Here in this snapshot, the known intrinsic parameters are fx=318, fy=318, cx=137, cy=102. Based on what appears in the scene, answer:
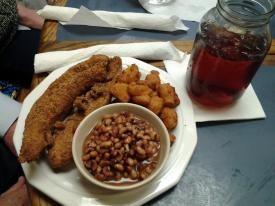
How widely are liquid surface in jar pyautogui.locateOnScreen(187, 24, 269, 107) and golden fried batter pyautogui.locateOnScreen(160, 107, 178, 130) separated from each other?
79mm

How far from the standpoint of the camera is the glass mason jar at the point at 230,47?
0.50 meters

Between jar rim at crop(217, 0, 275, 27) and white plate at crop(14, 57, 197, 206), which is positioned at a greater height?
jar rim at crop(217, 0, 275, 27)

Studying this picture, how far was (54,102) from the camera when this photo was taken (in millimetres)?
521

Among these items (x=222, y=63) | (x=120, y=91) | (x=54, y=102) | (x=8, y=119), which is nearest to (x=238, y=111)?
(x=222, y=63)

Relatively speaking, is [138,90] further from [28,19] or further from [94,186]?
[28,19]

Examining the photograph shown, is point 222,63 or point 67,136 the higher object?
point 222,63

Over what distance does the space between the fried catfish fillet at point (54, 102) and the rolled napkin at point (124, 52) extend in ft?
0.20

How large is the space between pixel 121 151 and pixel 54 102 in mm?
145

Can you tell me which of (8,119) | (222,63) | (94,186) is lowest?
(8,119)

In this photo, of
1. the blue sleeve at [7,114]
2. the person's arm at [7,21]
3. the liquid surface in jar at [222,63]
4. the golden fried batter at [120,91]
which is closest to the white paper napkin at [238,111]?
the liquid surface in jar at [222,63]

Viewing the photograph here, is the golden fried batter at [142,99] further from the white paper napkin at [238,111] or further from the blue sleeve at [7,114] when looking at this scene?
the blue sleeve at [7,114]

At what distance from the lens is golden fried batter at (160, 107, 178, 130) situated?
519 millimetres

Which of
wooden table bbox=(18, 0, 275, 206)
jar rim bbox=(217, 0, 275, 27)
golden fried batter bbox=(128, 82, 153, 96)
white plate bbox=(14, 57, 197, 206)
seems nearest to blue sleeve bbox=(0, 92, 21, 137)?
wooden table bbox=(18, 0, 275, 206)

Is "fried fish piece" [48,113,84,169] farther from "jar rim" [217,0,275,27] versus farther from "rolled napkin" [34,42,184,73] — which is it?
"jar rim" [217,0,275,27]
